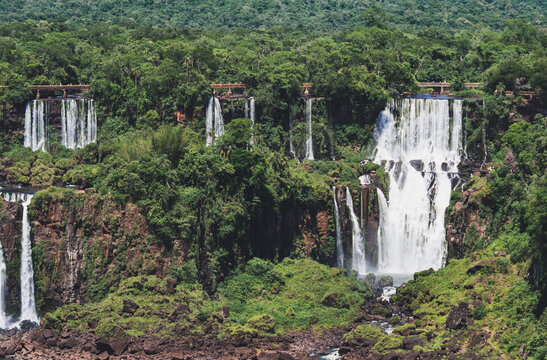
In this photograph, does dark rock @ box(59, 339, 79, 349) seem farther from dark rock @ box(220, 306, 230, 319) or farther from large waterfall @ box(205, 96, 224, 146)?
large waterfall @ box(205, 96, 224, 146)

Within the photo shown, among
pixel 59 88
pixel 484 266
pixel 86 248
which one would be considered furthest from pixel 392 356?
pixel 59 88

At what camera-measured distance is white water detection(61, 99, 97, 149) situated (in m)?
77.6

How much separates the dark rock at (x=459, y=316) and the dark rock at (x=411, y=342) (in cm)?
215

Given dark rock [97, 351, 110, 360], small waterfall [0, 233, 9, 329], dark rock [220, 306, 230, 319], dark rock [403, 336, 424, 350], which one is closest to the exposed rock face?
small waterfall [0, 233, 9, 329]

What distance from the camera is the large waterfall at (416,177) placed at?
7125cm

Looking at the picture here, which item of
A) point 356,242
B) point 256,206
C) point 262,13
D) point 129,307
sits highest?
point 262,13

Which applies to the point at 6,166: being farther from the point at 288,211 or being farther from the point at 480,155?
the point at 480,155

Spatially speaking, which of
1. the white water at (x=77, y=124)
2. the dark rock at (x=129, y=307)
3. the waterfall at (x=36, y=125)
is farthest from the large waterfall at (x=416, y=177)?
the waterfall at (x=36, y=125)

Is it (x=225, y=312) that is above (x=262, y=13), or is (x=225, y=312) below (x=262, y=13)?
below

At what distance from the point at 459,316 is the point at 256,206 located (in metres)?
15.9

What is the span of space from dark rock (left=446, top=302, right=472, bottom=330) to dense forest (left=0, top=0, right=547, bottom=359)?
12 centimetres

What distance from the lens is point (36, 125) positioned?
77.6 meters

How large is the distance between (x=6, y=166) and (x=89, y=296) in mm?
16398

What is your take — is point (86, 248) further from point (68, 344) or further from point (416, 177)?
point (416, 177)
